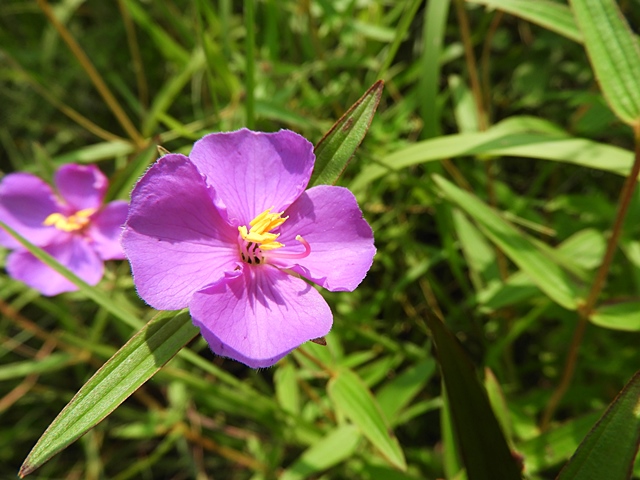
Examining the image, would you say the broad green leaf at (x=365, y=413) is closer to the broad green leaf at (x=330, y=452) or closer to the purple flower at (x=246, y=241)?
the broad green leaf at (x=330, y=452)

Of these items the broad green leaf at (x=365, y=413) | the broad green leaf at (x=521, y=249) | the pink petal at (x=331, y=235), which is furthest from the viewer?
the broad green leaf at (x=521, y=249)

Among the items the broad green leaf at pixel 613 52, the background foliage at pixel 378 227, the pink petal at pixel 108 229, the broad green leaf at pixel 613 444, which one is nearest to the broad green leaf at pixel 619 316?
the background foliage at pixel 378 227

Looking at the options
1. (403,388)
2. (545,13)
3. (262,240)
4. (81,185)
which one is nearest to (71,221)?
(81,185)

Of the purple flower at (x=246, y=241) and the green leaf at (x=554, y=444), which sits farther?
the green leaf at (x=554, y=444)

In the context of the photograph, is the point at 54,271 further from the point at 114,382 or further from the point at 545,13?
the point at 545,13

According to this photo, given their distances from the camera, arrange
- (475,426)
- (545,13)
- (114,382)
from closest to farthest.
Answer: (114,382) → (475,426) → (545,13)

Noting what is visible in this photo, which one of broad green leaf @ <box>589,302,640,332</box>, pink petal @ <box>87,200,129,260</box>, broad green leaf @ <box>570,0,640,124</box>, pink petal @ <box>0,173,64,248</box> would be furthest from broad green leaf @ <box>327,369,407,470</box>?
pink petal @ <box>0,173,64,248</box>
